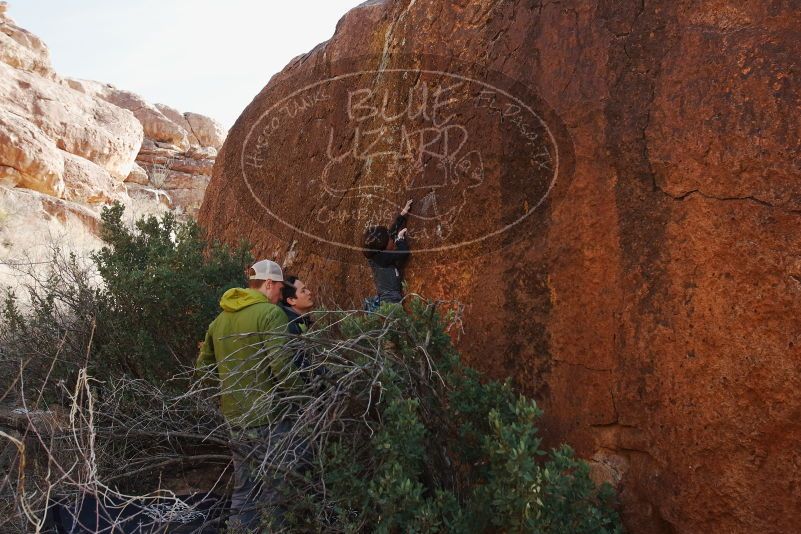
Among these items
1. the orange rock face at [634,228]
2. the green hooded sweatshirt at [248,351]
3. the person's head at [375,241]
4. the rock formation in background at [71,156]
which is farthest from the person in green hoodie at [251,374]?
the rock formation in background at [71,156]

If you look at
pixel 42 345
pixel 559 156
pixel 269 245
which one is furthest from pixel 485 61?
pixel 42 345

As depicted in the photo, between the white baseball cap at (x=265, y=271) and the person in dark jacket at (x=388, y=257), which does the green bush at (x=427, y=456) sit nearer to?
the white baseball cap at (x=265, y=271)

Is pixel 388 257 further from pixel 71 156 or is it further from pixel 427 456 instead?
pixel 71 156

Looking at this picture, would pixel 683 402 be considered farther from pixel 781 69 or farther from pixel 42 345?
pixel 42 345

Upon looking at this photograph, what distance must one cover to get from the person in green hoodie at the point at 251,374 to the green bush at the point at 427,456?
0.18 meters

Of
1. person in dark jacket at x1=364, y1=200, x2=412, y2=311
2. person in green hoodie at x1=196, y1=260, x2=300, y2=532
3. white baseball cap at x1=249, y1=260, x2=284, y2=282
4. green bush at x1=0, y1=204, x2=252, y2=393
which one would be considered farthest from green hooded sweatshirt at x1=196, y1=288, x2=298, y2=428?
green bush at x1=0, y1=204, x2=252, y2=393

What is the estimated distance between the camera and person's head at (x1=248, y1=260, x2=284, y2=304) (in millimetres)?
3707

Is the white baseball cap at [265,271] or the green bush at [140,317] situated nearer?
the white baseball cap at [265,271]

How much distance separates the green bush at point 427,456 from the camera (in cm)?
261

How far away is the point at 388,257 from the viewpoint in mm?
4152

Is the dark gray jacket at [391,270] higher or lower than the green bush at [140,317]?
higher

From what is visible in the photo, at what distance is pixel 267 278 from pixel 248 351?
1.54 feet

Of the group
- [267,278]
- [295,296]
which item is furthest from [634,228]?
[295,296]

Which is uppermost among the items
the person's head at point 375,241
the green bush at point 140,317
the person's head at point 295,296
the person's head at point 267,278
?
the person's head at point 375,241
